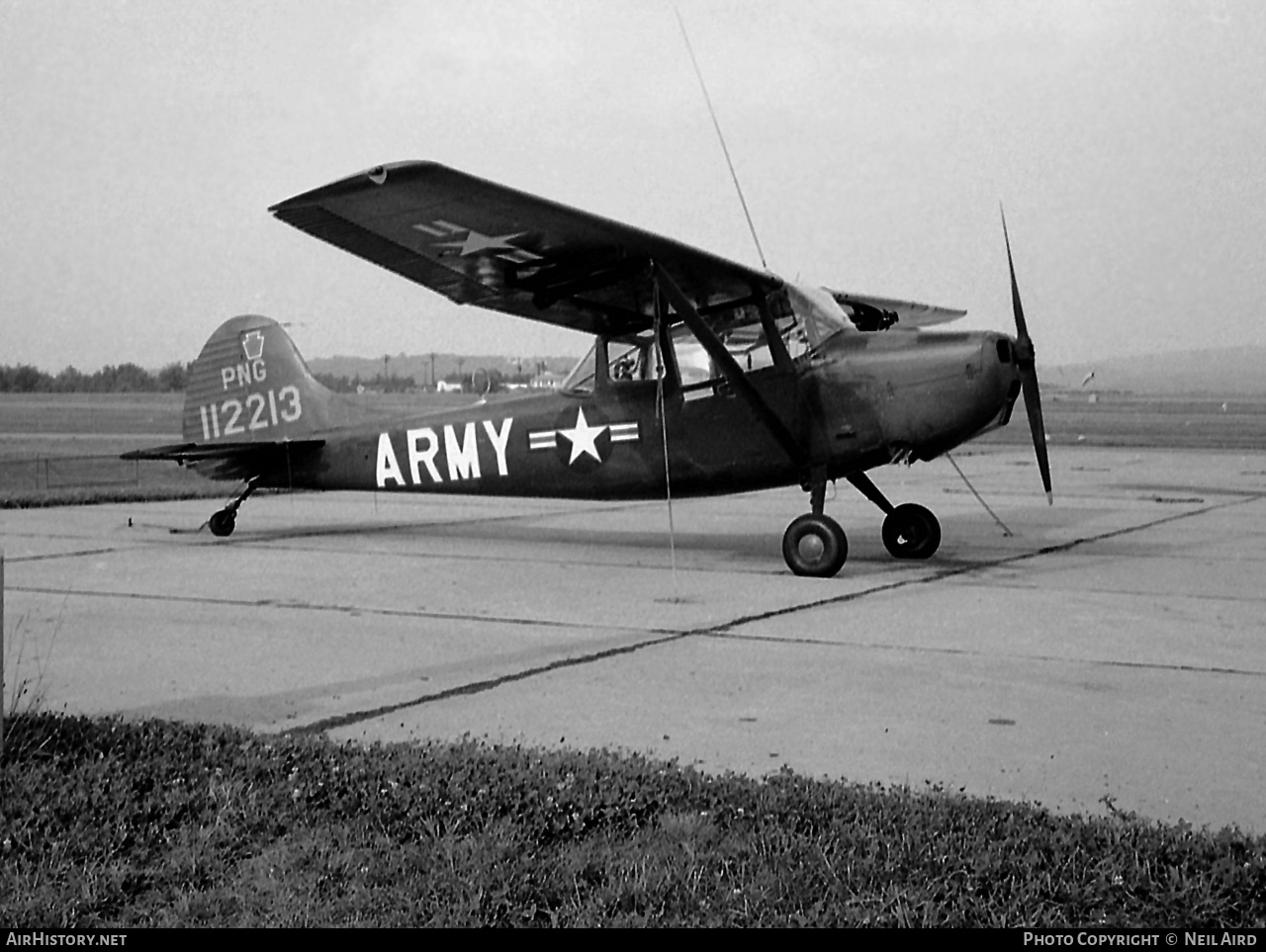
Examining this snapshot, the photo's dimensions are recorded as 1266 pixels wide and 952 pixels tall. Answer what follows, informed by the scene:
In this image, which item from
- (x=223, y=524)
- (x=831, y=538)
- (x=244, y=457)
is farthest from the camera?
(x=244, y=457)

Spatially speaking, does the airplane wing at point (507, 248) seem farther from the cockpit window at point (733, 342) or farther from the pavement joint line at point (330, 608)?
the pavement joint line at point (330, 608)

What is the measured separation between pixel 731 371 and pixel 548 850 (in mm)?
7069

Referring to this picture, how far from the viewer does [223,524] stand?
13.6 meters

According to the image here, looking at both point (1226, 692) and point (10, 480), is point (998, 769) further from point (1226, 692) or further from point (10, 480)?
point (10, 480)

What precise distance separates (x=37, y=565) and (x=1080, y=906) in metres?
9.97

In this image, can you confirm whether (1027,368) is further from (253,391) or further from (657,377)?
(253,391)

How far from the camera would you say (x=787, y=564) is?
10.7 metres

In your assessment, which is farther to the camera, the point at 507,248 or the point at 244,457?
the point at 244,457

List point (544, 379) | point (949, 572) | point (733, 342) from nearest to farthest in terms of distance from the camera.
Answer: point (949, 572) → point (733, 342) → point (544, 379)

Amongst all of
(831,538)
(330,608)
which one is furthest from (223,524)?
(831,538)

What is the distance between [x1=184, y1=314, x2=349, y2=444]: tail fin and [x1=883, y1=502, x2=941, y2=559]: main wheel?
598cm

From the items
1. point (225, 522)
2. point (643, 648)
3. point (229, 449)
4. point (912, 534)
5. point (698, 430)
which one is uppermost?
point (229, 449)

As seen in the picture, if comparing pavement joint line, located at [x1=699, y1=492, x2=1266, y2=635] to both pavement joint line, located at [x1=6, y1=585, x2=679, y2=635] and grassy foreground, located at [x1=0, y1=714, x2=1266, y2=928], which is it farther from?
grassy foreground, located at [x1=0, y1=714, x2=1266, y2=928]

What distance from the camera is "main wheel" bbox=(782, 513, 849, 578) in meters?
10.2
